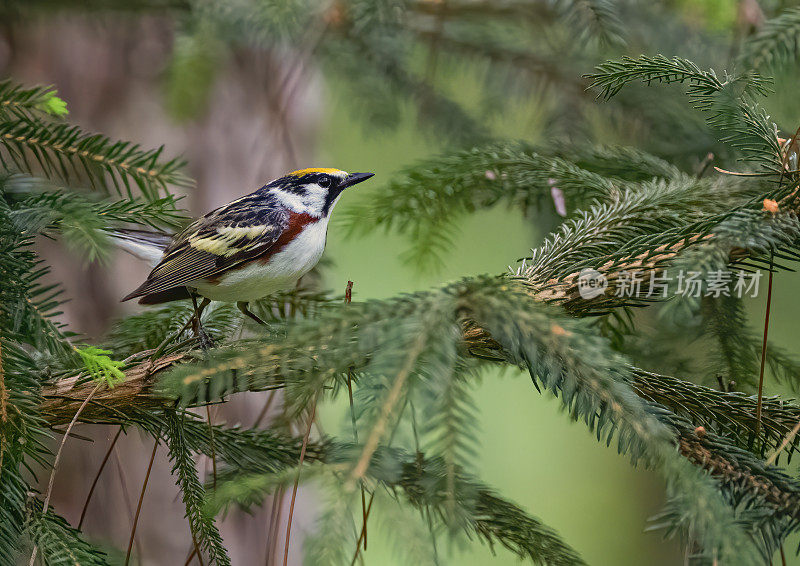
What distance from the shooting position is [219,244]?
129 centimetres

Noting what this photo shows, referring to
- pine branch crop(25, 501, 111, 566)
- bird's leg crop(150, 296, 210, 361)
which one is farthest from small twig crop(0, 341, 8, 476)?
bird's leg crop(150, 296, 210, 361)

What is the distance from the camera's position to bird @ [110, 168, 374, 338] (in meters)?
1.23

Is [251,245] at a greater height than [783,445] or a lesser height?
greater

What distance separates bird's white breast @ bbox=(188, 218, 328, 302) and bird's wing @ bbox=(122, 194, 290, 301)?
0.02m

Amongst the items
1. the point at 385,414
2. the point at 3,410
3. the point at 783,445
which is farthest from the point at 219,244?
the point at 783,445

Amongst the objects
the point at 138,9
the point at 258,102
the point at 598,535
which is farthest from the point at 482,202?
the point at 598,535

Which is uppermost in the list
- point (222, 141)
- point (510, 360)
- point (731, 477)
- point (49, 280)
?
point (222, 141)

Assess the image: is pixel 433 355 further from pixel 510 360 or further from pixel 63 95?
pixel 63 95

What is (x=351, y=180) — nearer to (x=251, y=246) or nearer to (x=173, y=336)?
(x=251, y=246)

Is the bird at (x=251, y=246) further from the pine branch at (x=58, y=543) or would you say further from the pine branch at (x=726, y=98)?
the pine branch at (x=726, y=98)

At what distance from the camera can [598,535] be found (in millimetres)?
3936

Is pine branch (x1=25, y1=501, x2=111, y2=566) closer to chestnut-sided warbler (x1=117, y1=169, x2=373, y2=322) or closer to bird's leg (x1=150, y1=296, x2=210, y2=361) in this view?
bird's leg (x1=150, y1=296, x2=210, y2=361)

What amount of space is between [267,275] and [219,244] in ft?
0.43

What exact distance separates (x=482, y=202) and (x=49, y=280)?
136 cm
